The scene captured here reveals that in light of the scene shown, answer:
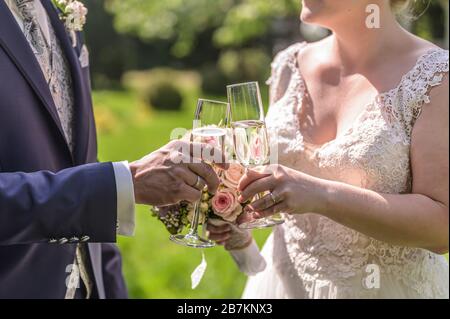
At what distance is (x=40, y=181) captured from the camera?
2.13 m

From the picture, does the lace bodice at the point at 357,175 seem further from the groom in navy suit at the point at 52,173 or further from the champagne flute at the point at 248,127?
the groom in navy suit at the point at 52,173

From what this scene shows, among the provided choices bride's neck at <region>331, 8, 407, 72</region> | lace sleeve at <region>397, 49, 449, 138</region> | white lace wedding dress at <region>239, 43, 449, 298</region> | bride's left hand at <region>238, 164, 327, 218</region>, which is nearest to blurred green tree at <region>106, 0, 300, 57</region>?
bride's neck at <region>331, 8, 407, 72</region>

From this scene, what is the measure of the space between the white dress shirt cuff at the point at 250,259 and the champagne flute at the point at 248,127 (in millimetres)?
490

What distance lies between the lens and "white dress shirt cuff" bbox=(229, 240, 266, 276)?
2953 millimetres

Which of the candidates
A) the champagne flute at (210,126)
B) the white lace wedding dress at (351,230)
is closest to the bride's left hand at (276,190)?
the champagne flute at (210,126)

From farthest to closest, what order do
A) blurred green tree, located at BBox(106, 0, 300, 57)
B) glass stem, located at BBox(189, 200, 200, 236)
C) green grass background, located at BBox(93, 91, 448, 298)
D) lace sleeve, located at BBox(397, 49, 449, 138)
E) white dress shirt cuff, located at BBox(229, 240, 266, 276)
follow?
blurred green tree, located at BBox(106, 0, 300, 57)
green grass background, located at BBox(93, 91, 448, 298)
white dress shirt cuff, located at BBox(229, 240, 266, 276)
lace sleeve, located at BBox(397, 49, 449, 138)
glass stem, located at BBox(189, 200, 200, 236)

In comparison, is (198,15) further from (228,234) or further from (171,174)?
(171,174)

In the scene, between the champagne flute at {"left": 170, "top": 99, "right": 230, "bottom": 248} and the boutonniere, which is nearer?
the champagne flute at {"left": 170, "top": 99, "right": 230, "bottom": 248}

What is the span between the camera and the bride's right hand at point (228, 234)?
104 inches

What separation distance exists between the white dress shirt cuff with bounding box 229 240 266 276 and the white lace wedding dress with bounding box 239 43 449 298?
0.14 metres

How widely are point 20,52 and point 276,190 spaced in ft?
3.39

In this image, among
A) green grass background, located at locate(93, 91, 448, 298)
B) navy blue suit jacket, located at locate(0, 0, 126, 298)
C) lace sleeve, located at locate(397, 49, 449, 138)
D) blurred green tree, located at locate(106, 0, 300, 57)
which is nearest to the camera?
navy blue suit jacket, located at locate(0, 0, 126, 298)

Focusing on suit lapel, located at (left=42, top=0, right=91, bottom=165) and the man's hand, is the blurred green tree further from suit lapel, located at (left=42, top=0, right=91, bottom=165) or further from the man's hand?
the man's hand
